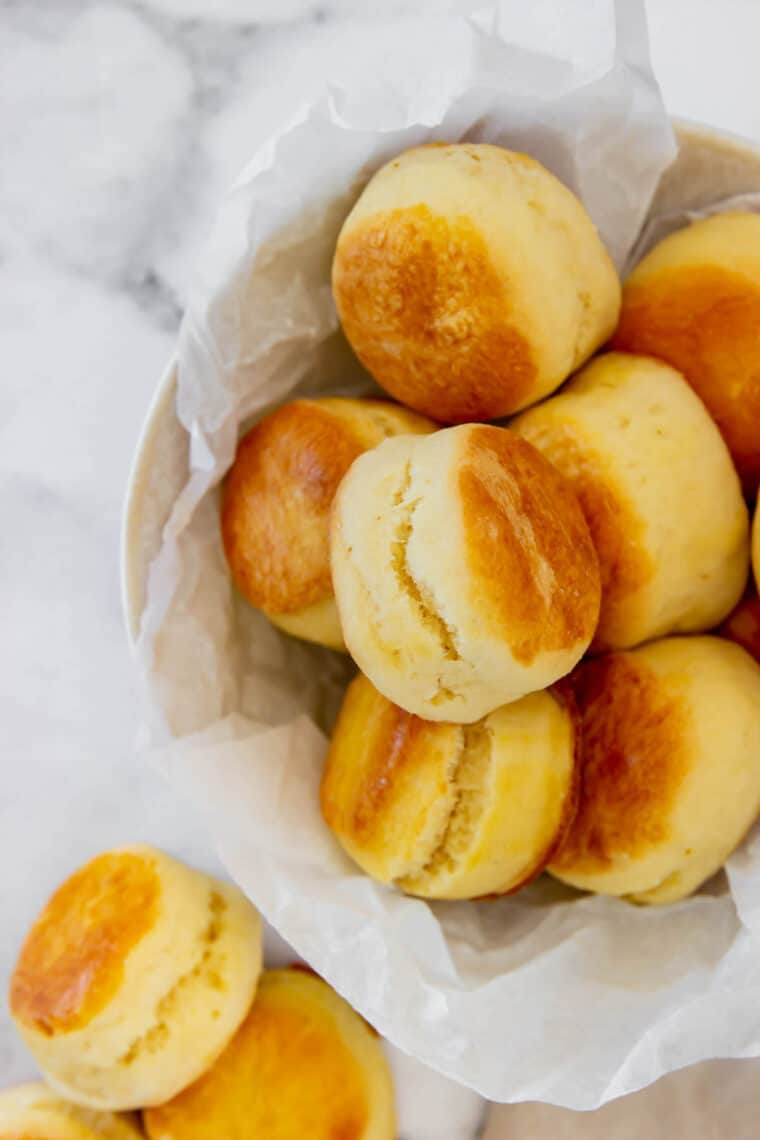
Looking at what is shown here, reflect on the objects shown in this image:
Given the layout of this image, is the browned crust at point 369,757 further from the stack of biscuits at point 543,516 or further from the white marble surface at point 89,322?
the white marble surface at point 89,322

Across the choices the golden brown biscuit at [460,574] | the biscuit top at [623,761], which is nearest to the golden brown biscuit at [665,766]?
the biscuit top at [623,761]

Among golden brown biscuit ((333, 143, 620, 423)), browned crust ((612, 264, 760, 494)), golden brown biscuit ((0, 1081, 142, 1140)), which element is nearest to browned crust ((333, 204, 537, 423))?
golden brown biscuit ((333, 143, 620, 423))

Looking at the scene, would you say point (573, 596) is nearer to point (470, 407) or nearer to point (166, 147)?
point (470, 407)

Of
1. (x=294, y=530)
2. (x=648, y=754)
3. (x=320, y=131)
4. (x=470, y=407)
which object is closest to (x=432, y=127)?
(x=320, y=131)

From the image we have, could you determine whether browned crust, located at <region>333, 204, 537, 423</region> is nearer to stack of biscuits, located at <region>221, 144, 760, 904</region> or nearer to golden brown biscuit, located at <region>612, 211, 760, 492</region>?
stack of biscuits, located at <region>221, 144, 760, 904</region>

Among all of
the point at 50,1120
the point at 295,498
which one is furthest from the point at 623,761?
the point at 50,1120
